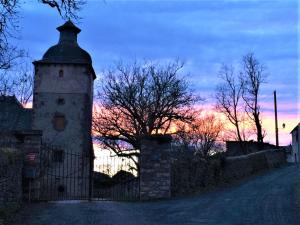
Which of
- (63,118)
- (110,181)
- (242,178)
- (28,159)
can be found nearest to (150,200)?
(28,159)

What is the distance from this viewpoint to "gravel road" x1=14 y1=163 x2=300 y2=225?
11.0m

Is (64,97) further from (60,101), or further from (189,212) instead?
(189,212)

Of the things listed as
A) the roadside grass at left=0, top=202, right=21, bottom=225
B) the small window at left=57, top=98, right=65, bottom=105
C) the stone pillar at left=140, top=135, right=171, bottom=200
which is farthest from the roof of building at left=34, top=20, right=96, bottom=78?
the roadside grass at left=0, top=202, right=21, bottom=225

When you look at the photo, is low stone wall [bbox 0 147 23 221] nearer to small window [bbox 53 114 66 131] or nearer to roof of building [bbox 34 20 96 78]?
small window [bbox 53 114 66 131]

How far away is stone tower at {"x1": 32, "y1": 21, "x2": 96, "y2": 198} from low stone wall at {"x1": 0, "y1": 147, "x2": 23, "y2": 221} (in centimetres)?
2369

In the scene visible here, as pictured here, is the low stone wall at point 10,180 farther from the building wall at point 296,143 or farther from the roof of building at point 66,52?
the building wall at point 296,143

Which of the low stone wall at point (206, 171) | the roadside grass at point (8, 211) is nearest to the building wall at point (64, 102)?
the low stone wall at point (206, 171)

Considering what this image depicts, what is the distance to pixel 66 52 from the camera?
134 feet

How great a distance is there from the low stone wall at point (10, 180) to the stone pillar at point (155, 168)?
447 cm

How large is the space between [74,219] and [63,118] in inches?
1128

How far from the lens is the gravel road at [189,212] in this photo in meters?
A: 11.0

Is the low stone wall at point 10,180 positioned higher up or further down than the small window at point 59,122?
further down

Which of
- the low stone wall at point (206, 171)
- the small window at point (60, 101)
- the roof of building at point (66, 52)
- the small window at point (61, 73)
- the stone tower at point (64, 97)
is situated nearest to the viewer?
the low stone wall at point (206, 171)

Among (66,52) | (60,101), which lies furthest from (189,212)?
(66,52)
